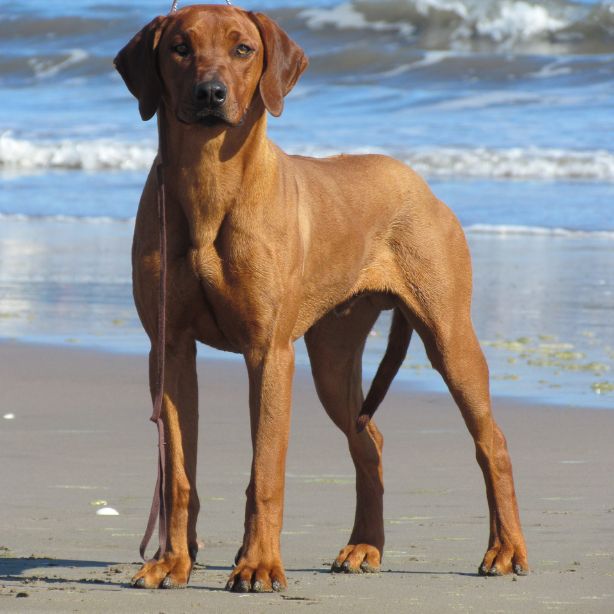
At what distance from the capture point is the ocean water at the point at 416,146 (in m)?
9.31

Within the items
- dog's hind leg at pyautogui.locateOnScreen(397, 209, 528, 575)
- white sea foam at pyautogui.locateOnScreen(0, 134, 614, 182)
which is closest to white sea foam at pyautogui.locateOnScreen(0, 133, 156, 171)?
white sea foam at pyautogui.locateOnScreen(0, 134, 614, 182)

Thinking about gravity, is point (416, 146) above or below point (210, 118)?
below

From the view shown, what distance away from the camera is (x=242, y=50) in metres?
4.36

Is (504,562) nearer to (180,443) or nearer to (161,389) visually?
(180,443)

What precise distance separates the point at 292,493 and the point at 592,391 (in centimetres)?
252

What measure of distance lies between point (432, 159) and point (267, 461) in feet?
46.8

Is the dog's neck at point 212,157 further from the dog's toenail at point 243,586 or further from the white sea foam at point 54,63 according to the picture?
the white sea foam at point 54,63

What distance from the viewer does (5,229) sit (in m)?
14.2

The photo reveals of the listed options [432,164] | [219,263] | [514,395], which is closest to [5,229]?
[432,164]

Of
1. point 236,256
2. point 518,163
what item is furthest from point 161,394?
point 518,163

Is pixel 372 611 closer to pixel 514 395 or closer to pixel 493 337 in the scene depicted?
pixel 514 395

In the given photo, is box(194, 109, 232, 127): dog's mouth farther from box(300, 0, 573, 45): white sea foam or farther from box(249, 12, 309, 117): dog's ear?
box(300, 0, 573, 45): white sea foam

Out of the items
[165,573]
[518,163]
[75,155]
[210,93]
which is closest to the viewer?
[210,93]

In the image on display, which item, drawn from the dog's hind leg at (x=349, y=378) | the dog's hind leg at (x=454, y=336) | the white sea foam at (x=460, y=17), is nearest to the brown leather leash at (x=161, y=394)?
the dog's hind leg at (x=349, y=378)
